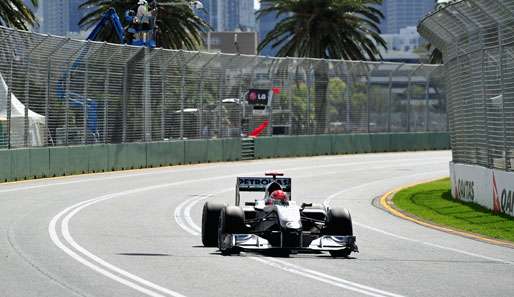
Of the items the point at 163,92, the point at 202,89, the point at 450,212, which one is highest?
the point at 202,89

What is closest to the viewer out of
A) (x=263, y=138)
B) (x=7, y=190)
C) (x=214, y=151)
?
(x=7, y=190)

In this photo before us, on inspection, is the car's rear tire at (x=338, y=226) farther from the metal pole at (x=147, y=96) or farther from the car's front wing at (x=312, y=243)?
the metal pole at (x=147, y=96)

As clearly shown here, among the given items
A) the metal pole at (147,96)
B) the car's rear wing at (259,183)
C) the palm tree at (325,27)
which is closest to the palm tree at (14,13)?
the metal pole at (147,96)

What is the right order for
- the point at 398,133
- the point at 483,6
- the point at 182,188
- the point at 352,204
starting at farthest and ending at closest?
the point at 398,133 < the point at 182,188 < the point at 352,204 < the point at 483,6

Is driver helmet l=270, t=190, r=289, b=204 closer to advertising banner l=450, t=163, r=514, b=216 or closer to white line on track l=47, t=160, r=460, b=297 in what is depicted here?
white line on track l=47, t=160, r=460, b=297

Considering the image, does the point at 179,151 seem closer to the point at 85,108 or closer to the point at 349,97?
the point at 85,108

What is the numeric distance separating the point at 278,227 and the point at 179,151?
98.0ft

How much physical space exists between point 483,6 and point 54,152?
53.8ft

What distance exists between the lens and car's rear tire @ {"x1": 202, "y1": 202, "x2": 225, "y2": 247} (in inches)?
638

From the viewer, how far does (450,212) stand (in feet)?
80.1

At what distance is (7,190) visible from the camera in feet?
95.3

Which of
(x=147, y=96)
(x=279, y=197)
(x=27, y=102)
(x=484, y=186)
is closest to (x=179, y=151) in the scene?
(x=147, y=96)

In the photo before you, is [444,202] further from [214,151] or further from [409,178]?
[214,151]

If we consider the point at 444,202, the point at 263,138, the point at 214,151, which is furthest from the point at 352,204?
the point at 263,138
